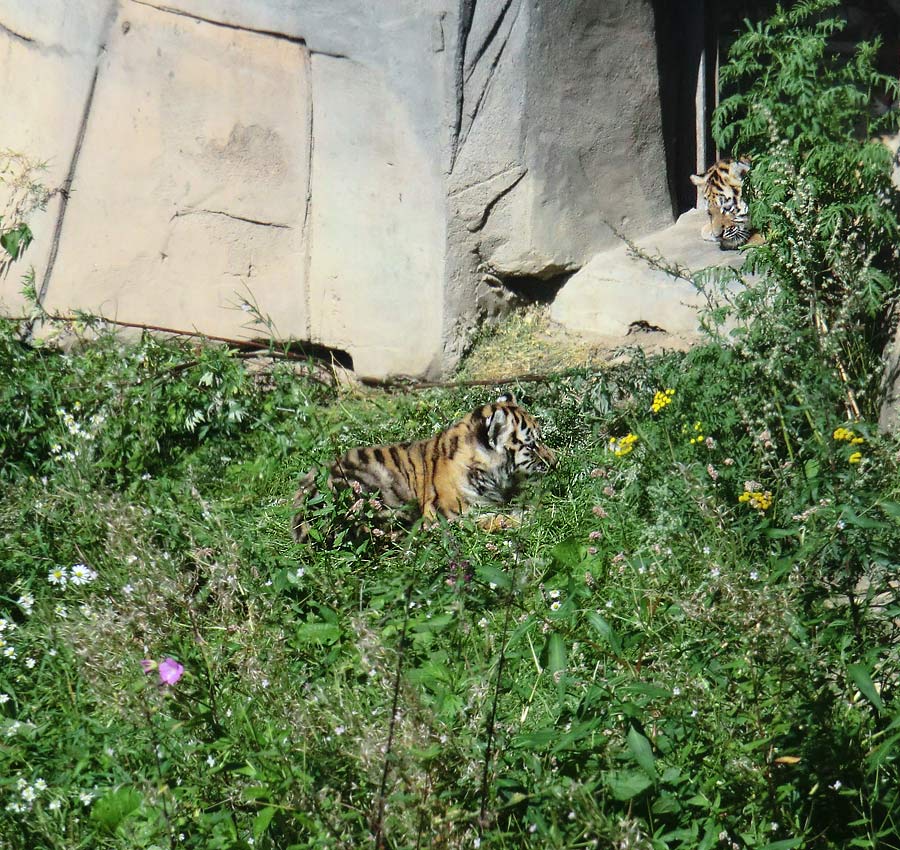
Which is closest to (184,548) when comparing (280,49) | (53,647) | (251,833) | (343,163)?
(53,647)

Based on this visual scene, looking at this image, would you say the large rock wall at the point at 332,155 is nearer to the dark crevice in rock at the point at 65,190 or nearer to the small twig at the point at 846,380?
the dark crevice in rock at the point at 65,190

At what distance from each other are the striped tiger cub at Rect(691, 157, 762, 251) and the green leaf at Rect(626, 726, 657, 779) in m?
3.67

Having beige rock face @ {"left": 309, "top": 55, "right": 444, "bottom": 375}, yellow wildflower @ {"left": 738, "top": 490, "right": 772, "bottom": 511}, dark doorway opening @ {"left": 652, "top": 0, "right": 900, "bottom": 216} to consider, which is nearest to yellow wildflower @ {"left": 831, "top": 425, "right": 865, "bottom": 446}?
yellow wildflower @ {"left": 738, "top": 490, "right": 772, "bottom": 511}

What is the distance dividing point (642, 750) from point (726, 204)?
401cm

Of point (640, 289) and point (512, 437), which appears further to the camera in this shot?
point (640, 289)

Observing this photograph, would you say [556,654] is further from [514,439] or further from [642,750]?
[514,439]

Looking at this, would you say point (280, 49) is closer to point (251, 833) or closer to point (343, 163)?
point (343, 163)

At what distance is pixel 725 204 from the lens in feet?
19.2

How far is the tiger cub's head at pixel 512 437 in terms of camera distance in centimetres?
491

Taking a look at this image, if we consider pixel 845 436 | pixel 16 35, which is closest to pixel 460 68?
pixel 845 436

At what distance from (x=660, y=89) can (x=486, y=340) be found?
158 centimetres

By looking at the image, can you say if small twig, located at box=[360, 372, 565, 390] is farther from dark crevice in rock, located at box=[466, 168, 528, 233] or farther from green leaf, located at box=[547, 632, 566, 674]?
green leaf, located at box=[547, 632, 566, 674]

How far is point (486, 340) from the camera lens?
231 inches

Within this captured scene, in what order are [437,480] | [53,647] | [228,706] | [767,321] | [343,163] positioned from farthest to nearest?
1. [343,163]
2. [437,480]
3. [767,321]
4. [53,647]
5. [228,706]
